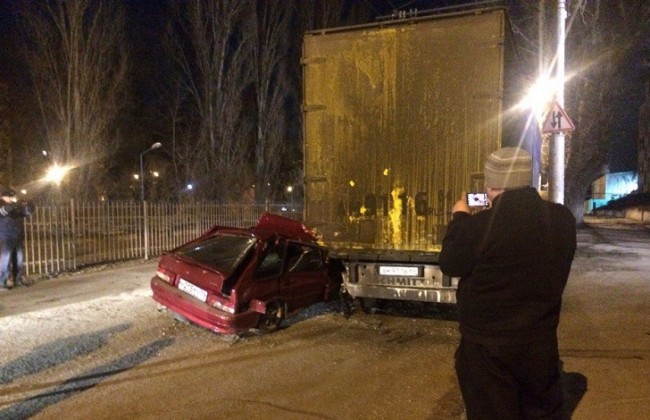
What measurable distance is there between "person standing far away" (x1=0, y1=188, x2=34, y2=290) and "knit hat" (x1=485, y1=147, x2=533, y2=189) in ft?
30.1

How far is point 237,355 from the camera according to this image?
5.75 metres

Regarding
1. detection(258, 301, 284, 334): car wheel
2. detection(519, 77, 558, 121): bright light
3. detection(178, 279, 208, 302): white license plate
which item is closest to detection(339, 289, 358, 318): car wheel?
detection(258, 301, 284, 334): car wheel

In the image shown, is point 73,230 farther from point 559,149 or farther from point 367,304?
point 559,149

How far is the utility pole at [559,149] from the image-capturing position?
930 centimetres

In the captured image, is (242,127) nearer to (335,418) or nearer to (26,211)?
(26,211)

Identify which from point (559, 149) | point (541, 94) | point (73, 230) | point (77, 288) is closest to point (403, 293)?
point (559, 149)

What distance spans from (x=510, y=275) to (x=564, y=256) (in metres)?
0.30

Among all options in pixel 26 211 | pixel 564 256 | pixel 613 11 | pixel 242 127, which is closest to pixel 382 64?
pixel 564 256

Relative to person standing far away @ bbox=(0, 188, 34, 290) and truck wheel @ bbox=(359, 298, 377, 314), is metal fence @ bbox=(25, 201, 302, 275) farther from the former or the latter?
truck wheel @ bbox=(359, 298, 377, 314)

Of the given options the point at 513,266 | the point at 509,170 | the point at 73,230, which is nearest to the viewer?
the point at 513,266

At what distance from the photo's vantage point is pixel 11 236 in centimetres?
912

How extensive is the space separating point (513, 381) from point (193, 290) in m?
4.67

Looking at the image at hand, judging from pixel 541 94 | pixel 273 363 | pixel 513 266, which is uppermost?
pixel 541 94

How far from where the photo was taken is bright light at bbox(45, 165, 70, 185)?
60.8 ft
